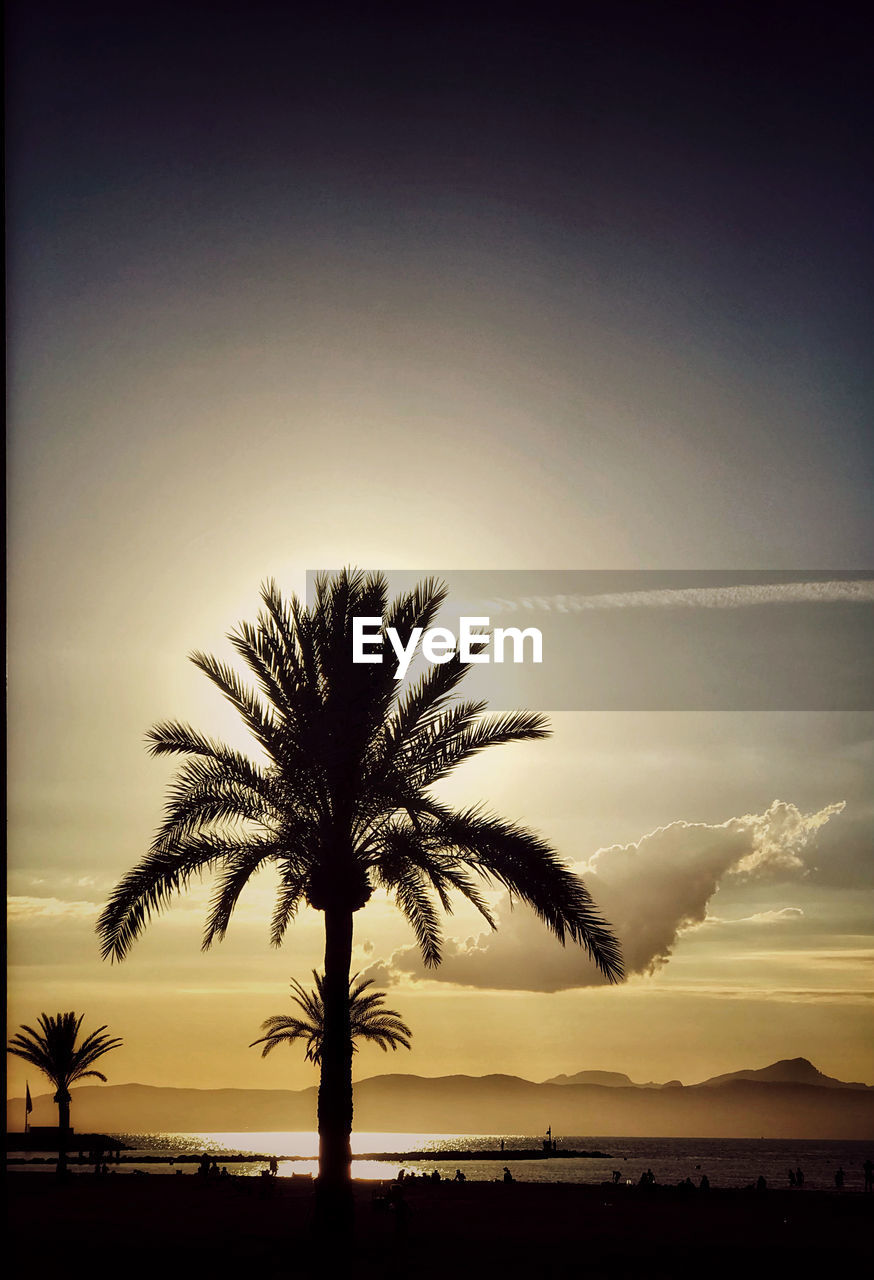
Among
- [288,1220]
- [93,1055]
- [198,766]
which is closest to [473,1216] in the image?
[288,1220]

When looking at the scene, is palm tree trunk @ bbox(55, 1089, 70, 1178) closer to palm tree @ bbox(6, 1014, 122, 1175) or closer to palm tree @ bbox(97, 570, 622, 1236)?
palm tree @ bbox(6, 1014, 122, 1175)

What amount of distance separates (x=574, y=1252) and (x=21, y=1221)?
819 centimetres

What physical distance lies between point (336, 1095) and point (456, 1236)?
4435 mm

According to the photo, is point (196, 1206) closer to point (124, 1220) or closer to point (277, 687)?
point (124, 1220)

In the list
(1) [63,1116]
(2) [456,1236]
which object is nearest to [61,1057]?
(1) [63,1116]

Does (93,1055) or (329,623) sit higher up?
(329,623)

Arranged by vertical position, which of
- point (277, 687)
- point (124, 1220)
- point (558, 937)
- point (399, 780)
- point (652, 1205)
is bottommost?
point (652, 1205)

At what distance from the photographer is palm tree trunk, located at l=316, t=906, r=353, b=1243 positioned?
38.7 feet

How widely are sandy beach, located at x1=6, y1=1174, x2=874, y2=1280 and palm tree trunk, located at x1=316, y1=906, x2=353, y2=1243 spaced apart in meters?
0.45

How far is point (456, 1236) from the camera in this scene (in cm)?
1533

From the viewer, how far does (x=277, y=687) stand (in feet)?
43.2

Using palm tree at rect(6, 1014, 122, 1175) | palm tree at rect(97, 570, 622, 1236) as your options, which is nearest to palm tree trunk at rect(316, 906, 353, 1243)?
palm tree at rect(97, 570, 622, 1236)

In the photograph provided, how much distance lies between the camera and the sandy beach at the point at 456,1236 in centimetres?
1209

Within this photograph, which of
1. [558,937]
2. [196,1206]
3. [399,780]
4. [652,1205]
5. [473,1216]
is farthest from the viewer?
[652,1205]
